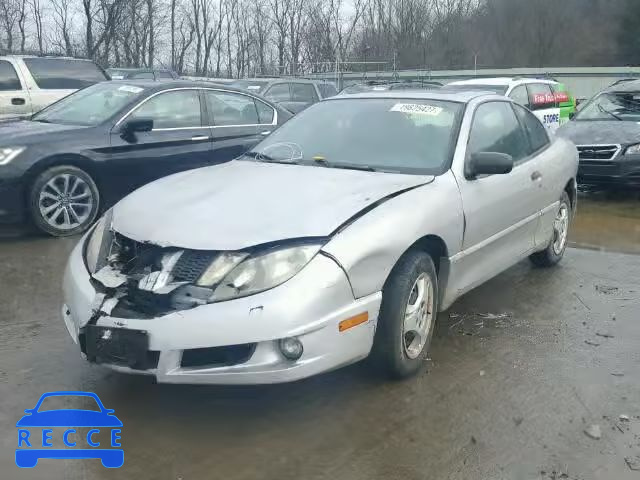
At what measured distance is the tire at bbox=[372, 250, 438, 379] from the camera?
131 inches

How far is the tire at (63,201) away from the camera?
20.4 ft

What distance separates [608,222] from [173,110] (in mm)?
5070

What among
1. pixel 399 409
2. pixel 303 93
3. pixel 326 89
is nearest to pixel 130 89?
pixel 399 409

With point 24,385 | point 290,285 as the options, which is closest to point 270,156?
point 290,285

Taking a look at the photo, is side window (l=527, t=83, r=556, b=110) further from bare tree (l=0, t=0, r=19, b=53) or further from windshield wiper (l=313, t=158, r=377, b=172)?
bare tree (l=0, t=0, r=19, b=53)

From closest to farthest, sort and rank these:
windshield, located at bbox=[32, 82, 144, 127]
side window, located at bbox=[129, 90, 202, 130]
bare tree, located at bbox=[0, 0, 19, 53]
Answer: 1. windshield, located at bbox=[32, 82, 144, 127]
2. side window, located at bbox=[129, 90, 202, 130]
3. bare tree, located at bbox=[0, 0, 19, 53]

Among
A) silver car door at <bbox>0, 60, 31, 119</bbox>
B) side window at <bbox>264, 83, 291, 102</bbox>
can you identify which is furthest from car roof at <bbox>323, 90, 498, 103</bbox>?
side window at <bbox>264, 83, 291, 102</bbox>

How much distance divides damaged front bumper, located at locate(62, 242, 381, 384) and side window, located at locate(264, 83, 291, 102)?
1235 cm

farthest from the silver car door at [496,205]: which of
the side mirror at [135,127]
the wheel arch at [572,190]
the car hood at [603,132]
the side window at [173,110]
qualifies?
the car hood at [603,132]

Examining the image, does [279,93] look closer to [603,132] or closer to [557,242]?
[603,132]

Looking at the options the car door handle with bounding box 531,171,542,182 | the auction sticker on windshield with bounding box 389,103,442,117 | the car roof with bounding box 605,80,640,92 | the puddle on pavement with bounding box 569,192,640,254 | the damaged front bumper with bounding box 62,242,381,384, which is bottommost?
the puddle on pavement with bounding box 569,192,640,254

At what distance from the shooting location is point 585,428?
123 inches

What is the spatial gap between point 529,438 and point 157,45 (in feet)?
162

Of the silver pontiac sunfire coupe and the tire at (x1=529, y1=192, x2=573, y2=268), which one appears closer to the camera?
the silver pontiac sunfire coupe
